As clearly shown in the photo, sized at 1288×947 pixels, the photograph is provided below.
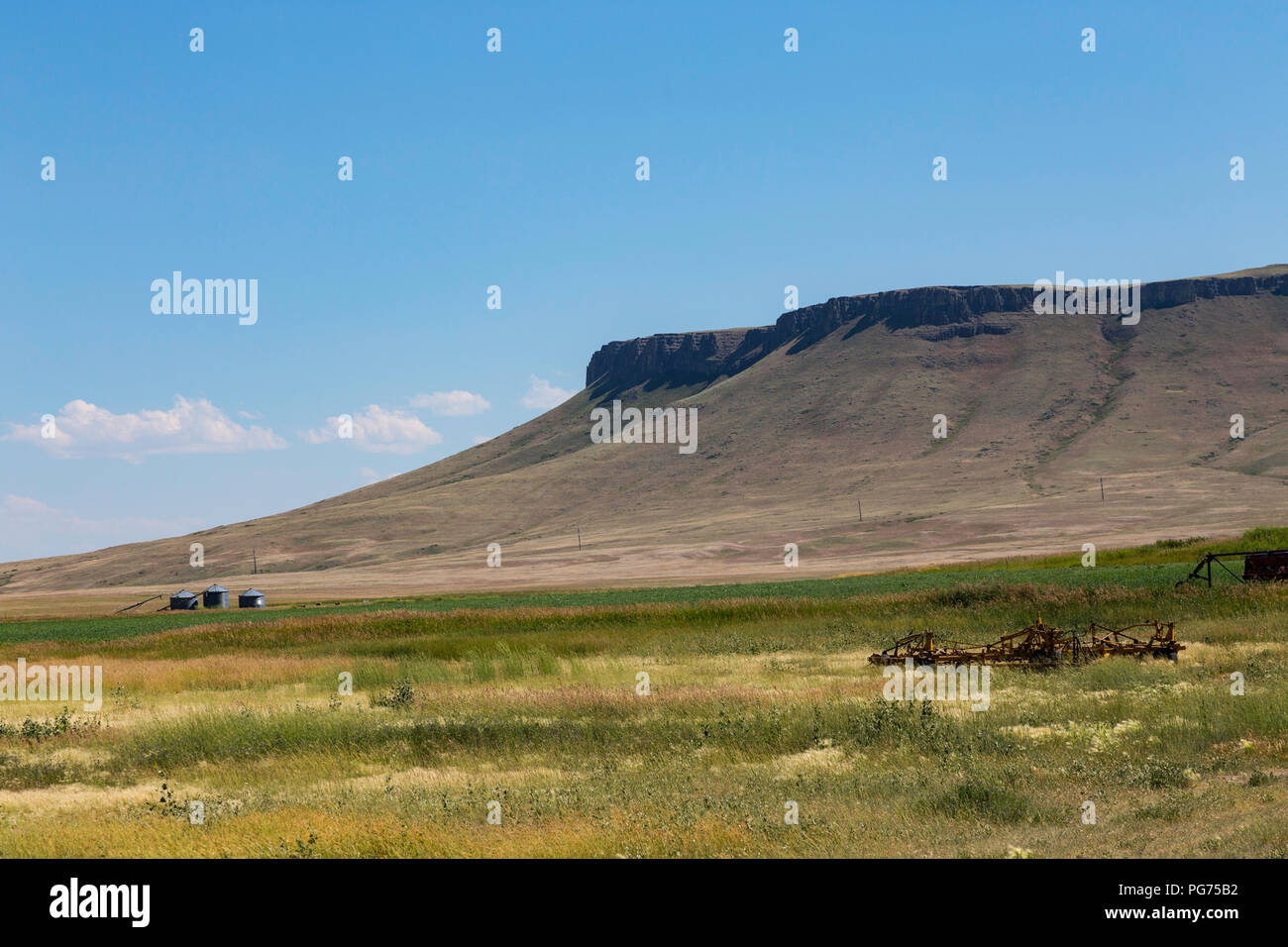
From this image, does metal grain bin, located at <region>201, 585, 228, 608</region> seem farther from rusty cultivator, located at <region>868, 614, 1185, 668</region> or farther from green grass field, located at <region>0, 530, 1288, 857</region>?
rusty cultivator, located at <region>868, 614, 1185, 668</region>

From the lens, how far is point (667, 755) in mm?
18812

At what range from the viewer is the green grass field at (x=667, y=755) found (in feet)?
40.0

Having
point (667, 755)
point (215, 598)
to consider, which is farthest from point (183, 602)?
point (667, 755)

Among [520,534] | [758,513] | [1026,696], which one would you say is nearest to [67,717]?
[1026,696]

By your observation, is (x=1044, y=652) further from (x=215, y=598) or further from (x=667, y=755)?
(x=215, y=598)

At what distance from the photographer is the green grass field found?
40.0 ft
